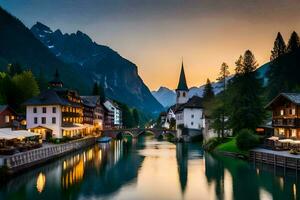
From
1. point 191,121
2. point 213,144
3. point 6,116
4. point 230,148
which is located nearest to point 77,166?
point 6,116

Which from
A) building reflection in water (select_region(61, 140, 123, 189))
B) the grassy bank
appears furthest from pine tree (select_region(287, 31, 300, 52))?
building reflection in water (select_region(61, 140, 123, 189))

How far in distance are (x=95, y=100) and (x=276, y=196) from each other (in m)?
115

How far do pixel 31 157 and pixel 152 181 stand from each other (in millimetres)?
19056

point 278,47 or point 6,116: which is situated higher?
point 278,47

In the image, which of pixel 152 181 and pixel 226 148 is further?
pixel 226 148

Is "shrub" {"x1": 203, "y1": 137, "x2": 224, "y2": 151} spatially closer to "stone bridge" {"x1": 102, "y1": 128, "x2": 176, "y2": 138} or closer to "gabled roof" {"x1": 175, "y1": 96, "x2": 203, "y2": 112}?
"gabled roof" {"x1": 175, "y1": 96, "x2": 203, "y2": 112}

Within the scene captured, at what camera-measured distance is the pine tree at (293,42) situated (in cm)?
13662

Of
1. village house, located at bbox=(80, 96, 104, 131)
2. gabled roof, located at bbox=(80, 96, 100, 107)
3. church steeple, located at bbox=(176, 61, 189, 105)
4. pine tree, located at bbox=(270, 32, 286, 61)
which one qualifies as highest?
pine tree, located at bbox=(270, 32, 286, 61)

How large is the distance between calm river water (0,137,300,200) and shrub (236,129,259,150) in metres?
4.74

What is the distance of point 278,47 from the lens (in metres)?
143

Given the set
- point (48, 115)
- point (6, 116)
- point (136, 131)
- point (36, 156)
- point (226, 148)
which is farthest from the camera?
point (136, 131)

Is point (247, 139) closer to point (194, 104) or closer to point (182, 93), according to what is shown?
point (194, 104)

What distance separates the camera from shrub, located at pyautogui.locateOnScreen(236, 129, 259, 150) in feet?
239

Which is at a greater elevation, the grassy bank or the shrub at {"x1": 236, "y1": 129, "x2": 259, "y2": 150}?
the shrub at {"x1": 236, "y1": 129, "x2": 259, "y2": 150}
